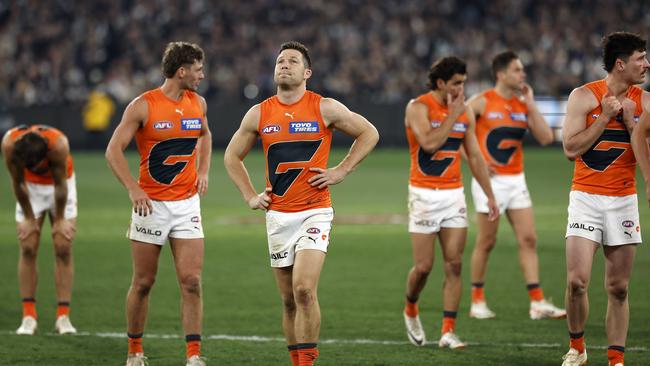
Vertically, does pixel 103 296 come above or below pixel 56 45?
below

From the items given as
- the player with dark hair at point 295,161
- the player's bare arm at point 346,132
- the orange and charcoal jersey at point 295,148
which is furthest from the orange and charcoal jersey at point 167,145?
the player's bare arm at point 346,132

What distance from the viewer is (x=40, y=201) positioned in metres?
11.3

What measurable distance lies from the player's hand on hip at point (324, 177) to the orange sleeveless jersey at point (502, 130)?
4.38m

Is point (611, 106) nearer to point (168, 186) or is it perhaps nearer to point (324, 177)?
point (324, 177)

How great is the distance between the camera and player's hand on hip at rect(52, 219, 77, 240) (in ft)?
35.9

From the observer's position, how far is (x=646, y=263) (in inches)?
600

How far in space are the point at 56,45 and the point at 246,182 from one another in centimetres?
3127

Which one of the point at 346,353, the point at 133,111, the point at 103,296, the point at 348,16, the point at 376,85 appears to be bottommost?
the point at 346,353

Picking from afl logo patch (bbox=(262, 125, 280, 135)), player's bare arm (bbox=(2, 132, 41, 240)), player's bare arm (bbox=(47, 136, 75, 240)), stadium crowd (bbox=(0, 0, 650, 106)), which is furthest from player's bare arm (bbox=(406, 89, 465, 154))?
stadium crowd (bbox=(0, 0, 650, 106))

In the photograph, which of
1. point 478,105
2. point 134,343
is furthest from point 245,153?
point 478,105

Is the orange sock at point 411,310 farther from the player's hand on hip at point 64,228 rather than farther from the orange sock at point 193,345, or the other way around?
the player's hand on hip at point 64,228

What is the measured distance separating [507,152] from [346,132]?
442 cm

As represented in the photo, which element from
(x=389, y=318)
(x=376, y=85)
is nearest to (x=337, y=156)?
(x=376, y=85)

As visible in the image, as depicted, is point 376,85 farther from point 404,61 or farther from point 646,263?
point 646,263
